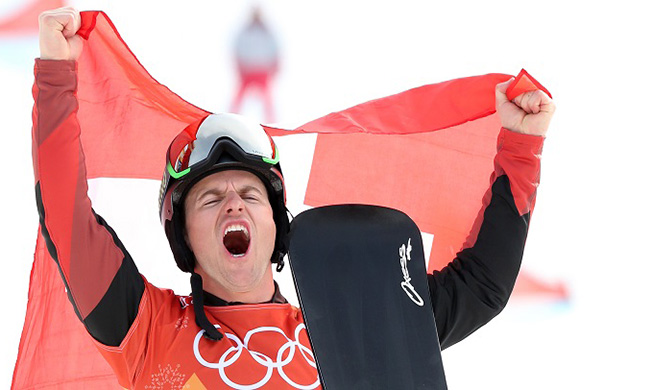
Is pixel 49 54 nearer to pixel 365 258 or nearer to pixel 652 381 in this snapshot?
pixel 365 258

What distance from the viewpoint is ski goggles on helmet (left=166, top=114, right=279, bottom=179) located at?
10.0 feet

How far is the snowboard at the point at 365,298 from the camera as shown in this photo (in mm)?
2842

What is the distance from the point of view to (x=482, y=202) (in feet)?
11.0

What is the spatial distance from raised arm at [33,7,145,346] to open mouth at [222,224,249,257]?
44cm

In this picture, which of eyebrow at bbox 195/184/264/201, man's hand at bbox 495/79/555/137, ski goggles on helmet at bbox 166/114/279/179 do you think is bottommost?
eyebrow at bbox 195/184/264/201

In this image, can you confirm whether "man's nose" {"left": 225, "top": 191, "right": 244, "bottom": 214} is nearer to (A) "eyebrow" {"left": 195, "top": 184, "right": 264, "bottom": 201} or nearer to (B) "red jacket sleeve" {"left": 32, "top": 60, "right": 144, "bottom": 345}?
(A) "eyebrow" {"left": 195, "top": 184, "right": 264, "bottom": 201}

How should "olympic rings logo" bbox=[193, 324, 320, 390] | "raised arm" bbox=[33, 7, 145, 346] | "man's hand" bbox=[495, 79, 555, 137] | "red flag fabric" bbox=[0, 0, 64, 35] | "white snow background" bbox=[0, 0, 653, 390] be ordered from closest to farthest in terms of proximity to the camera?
"raised arm" bbox=[33, 7, 145, 346]
"olympic rings logo" bbox=[193, 324, 320, 390]
"man's hand" bbox=[495, 79, 555, 137]
"red flag fabric" bbox=[0, 0, 64, 35]
"white snow background" bbox=[0, 0, 653, 390]

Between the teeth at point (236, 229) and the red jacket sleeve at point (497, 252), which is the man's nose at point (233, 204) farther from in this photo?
the red jacket sleeve at point (497, 252)

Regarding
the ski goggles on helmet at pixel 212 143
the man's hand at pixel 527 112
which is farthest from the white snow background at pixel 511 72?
the man's hand at pixel 527 112

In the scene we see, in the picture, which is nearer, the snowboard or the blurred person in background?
the snowboard

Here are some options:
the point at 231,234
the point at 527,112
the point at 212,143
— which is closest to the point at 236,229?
the point at 231,234

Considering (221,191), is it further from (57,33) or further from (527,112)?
(527,112)

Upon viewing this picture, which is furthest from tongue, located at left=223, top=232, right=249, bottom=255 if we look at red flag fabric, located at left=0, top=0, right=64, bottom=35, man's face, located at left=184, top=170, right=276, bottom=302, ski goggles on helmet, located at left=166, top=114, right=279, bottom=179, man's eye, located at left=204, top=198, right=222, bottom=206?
red flag fabric, located at left=0, top=0, right=64, bottom=35

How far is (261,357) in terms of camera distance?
2.85 metres
